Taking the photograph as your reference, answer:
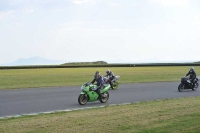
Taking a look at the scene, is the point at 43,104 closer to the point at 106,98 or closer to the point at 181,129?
the point at 106,98

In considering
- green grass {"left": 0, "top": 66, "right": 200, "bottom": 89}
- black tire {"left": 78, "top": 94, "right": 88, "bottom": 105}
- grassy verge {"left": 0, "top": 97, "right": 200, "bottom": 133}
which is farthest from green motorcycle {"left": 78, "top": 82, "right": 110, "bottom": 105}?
green grass {"left": 0, "top": 66, "right": 200, "bottom": 89}

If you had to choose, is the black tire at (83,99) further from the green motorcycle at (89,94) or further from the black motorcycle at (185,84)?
the black motorcycle at (185,84)

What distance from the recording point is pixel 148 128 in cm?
1049

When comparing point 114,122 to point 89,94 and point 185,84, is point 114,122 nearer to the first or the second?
point 89,94

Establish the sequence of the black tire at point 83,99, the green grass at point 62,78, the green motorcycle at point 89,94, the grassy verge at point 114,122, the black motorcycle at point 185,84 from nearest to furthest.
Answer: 1. the grassy verge at point 114,122
2. the black tire at point 83,99
3. the green motorcycle at point 89,94
4. the black motorcycle at point 185,84
5. the green grass at point 62,78

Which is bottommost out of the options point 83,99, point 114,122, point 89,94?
point 114,122

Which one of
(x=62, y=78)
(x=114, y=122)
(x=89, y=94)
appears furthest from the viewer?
(x=62, y=78)

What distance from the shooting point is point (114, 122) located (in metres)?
11.5

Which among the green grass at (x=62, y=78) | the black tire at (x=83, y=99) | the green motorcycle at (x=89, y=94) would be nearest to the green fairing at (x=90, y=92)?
the green motorcycle at (x=89, y=94)

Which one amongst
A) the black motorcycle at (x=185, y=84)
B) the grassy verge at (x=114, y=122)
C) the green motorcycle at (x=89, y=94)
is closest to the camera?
the grassy verge at (x=114, y=122)

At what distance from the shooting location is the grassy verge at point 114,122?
409 inches

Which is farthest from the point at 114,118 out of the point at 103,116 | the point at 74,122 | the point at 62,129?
the point at 62,129

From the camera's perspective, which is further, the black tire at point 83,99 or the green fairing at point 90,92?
the green fairing at point 90,92

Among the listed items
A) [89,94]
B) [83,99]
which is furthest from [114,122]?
[89,94]
